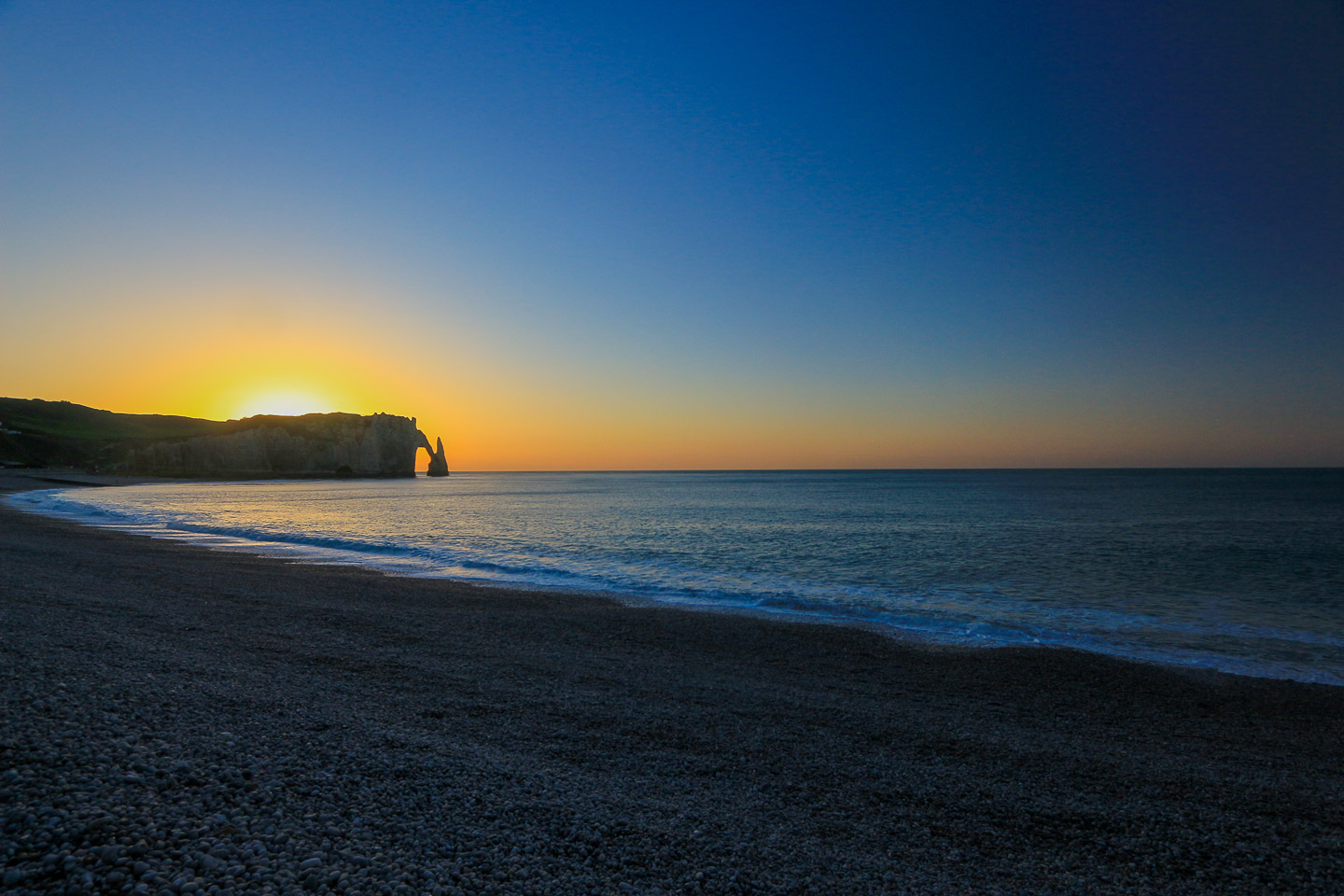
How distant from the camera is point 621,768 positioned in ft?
16.3

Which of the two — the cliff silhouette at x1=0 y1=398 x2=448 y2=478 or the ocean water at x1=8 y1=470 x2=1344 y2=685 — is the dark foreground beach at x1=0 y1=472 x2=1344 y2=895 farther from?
the cliff silhouette at x1=0 y1=398 x2=448 y2=478

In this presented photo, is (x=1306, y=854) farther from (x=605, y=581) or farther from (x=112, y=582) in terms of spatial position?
(x=112, y=582)

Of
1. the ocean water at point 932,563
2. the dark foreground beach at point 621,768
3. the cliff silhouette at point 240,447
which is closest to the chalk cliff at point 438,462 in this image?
the cliff silhouette at point 240,447

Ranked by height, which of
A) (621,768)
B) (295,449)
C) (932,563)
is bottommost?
(932,563)

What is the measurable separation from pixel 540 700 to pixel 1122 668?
8402 millimetres

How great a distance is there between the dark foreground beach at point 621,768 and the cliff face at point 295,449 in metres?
105

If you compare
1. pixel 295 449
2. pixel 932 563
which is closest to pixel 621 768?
pixel 932 563

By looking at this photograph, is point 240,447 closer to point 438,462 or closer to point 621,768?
point 438,462

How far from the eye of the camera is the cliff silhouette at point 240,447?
9312 cm

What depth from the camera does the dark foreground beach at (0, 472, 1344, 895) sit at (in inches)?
132

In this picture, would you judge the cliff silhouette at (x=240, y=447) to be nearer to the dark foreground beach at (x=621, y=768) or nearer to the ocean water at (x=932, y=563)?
the ocean water at (x=932, y=563)

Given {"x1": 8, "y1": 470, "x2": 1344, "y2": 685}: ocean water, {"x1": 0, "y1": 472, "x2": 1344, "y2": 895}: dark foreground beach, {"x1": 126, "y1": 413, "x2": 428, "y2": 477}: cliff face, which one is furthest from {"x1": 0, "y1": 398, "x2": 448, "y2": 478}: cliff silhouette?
{"x1": 0, "y1": 472, "x2": 1344, "y2": 895}: dark foreground beach

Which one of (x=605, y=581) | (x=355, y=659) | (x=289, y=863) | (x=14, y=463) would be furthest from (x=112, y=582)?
(x=14, y=463)

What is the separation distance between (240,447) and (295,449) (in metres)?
7.71
